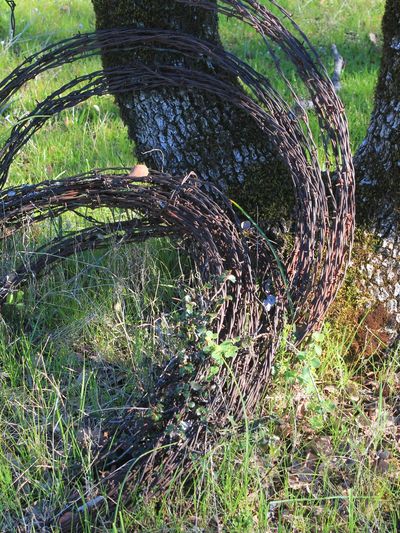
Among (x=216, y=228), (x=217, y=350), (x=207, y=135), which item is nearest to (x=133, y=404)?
(x=217, y=350)

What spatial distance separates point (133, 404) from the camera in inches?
90.9

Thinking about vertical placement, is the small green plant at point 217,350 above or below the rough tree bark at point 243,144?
below

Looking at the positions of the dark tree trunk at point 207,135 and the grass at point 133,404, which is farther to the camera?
the dark tree trunk at point 207,135

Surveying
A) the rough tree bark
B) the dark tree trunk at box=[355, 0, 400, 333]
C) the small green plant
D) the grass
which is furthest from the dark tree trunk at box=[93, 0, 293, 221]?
the small green plant

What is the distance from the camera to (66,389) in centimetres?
243

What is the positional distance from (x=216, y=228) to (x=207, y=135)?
477mm

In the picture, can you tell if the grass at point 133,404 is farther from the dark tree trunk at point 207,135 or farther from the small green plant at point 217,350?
the dark tree trunk at point 207,135

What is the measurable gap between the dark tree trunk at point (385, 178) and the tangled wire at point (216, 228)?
0.42 ft

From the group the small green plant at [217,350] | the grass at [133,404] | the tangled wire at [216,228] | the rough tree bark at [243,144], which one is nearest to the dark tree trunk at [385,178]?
the rough tree bark at [243,144]

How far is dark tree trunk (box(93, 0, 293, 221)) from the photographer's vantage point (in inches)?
108

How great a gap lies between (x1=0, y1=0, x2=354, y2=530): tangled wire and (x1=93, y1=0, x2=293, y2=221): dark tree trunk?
76 millimetres

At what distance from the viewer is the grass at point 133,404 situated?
1.98m

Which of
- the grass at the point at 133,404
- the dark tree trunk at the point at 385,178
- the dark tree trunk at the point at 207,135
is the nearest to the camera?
the grass at the point at 133,404

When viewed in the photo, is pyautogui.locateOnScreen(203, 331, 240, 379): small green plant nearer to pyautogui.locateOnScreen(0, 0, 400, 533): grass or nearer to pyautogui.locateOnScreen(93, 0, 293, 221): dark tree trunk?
pyautogui.locateOnScreen(0, 0, 400, 533): grass
